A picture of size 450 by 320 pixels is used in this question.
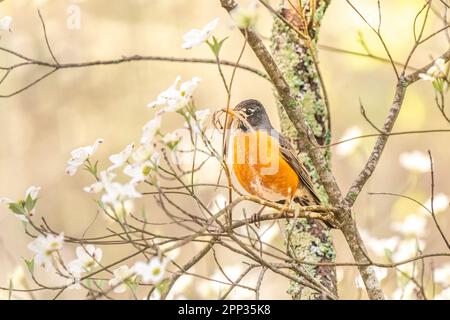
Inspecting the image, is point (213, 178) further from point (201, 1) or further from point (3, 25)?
point (201, 1)

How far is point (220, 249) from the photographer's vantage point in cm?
567

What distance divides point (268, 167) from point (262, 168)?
0.09 ft

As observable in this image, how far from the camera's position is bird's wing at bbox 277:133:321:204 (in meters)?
3.17

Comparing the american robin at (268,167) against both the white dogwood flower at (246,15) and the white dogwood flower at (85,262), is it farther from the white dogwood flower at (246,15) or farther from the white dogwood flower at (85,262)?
the white dogwood flower at (246,15)

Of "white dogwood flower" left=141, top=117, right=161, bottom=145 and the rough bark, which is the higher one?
the rough bark

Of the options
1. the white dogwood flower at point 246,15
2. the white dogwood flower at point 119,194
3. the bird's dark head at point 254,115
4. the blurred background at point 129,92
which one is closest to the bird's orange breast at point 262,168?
the bird's dark head at point 254,115

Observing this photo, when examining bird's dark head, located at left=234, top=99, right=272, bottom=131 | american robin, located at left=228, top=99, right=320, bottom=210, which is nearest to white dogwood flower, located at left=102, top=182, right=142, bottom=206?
american robin, located at left=228, top=99, right=320, bottom=210

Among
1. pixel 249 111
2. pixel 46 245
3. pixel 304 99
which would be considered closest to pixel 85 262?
pixel 46 245

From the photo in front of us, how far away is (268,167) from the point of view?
3295 mm

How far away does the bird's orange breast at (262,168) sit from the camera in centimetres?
323

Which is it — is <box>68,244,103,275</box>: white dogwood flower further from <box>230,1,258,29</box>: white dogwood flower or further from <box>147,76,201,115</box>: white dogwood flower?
<box>230,1,258,29</box>: white dogwood flower

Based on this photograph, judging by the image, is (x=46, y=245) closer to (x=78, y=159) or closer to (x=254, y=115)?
(x=78, y=159)
